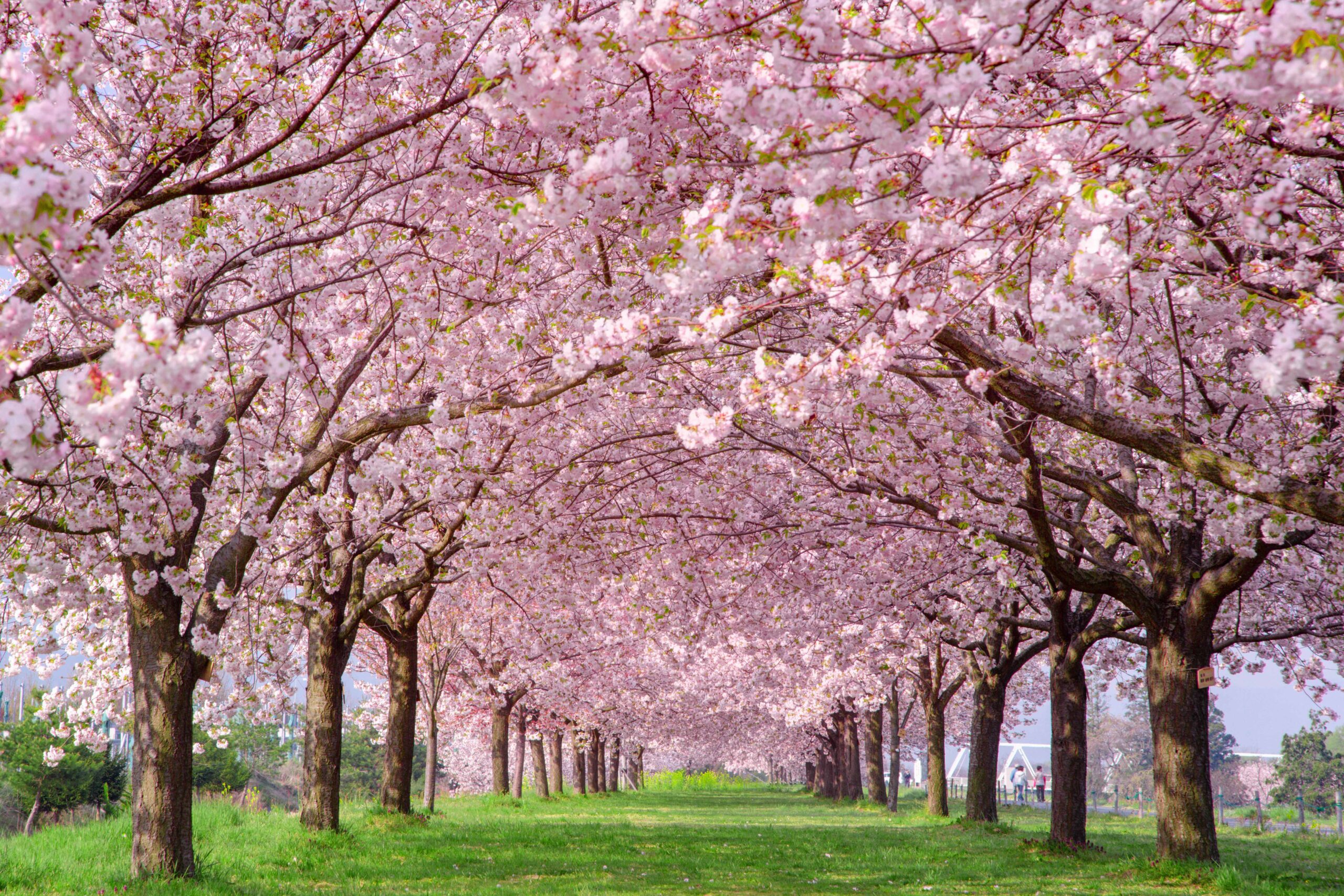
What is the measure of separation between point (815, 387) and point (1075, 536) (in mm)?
7516

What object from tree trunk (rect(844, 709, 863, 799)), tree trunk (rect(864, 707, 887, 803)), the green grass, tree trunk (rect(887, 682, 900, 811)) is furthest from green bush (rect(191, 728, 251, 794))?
tree trunk (rect(844, 709, 863, 799))

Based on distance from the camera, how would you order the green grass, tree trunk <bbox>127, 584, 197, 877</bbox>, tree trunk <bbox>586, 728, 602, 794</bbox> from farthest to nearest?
tree trunk <bbox>586, 728, 602, 794</bbox>
the green grass
tree trunk <bbox>127, 584, 197, 877</bbox>

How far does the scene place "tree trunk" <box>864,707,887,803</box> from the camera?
31.5m

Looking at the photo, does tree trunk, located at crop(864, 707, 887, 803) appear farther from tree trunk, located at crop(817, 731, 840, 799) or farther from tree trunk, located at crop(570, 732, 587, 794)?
tree trunk, located at crop(570, 732, 587, 794)

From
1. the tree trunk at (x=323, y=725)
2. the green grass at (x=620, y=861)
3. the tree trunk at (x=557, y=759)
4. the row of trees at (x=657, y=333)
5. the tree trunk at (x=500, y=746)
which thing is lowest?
the tree trunk at (x=557, y=759)

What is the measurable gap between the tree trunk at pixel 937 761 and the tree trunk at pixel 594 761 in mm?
20817

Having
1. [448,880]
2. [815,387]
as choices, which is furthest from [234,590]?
[815,387]

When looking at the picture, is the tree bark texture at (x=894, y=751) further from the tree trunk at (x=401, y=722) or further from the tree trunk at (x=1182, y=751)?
the tree trunk at (x=1182, y=751)

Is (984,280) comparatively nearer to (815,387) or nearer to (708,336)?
(815,387)

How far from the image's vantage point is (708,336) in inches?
189

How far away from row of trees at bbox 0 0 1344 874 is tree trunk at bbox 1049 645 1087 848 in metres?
0.08

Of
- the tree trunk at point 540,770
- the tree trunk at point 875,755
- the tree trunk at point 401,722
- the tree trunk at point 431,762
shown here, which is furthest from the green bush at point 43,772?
the tree trunk at point 875,755

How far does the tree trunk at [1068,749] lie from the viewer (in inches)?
580

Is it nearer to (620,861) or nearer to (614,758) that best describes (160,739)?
(620,861)
